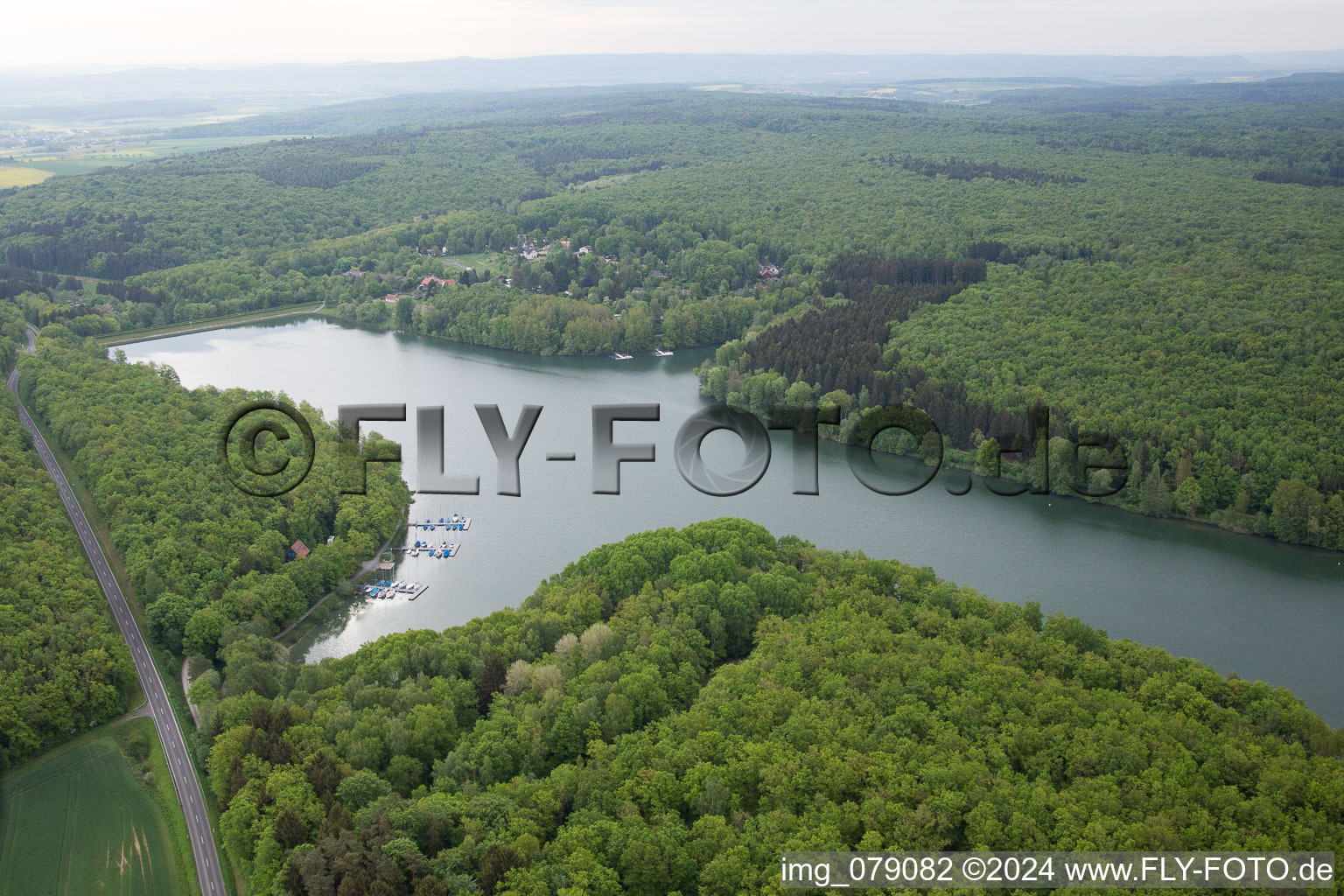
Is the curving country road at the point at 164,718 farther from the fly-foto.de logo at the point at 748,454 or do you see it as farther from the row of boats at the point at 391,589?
the row of boats at the point at 391,589

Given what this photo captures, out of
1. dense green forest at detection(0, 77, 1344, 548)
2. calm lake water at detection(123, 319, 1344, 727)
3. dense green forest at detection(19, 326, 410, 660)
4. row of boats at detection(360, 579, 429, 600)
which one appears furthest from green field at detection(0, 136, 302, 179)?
row of boats at detection(360, 579, 429, 600)

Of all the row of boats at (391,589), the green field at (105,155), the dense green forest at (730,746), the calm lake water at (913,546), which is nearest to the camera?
the dense green forest at (730,746)

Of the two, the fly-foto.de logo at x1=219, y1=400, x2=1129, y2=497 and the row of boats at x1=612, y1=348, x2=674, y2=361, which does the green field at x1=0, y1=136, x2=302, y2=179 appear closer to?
the row of boats at x1=612, y1=348, x2=674, y2=361

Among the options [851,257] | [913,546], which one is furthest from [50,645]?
[851,257]

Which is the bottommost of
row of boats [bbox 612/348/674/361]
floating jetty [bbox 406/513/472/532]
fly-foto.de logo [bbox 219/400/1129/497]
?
floating jetty [bbox 406/513/472/532]

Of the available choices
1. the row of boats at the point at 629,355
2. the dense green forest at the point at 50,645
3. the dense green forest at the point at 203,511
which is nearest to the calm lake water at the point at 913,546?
the dense green forest at the point at 203,511

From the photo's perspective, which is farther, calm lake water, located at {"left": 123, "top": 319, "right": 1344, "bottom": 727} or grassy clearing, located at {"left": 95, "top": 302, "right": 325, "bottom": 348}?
grassy clearing, located at {"left": 95, "top": 302, "right": 325, "bottom": 348}
